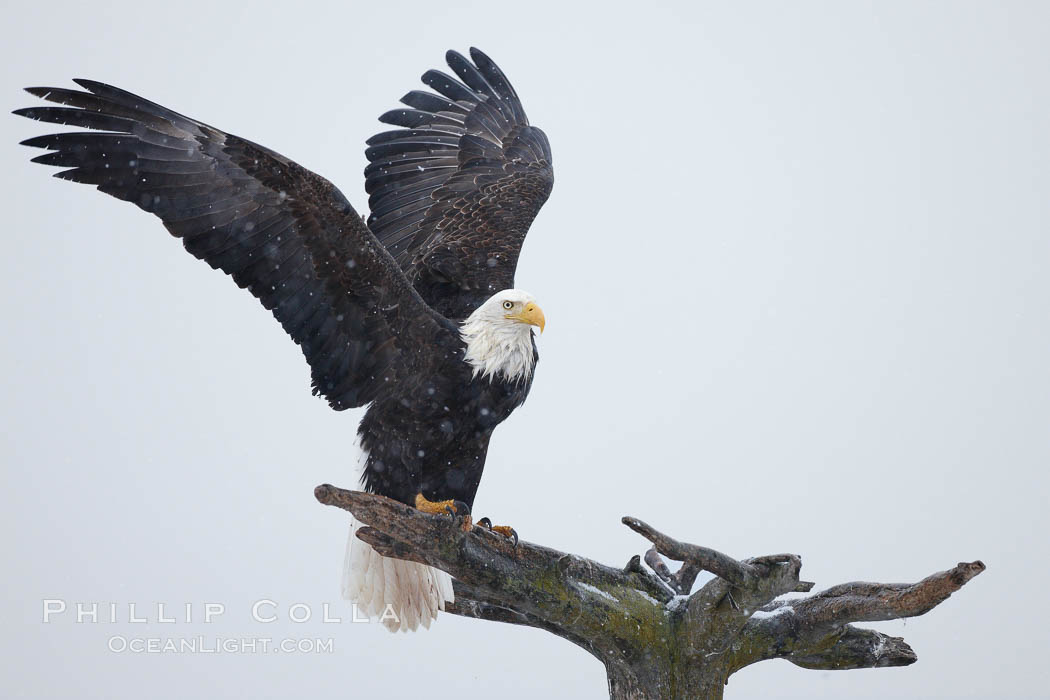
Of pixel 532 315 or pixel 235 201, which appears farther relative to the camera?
pixel 532 315

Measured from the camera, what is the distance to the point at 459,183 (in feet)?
21.0

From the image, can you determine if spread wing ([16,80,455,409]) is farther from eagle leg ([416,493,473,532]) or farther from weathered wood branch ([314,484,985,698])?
weathered wood branch ([314,484,985,698])

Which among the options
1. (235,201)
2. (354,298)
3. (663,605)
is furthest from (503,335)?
(663,605)

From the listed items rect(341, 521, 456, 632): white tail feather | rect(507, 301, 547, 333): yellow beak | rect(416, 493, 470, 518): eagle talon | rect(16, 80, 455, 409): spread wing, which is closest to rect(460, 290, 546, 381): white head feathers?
rect(507, 301, 547, 333): yellow beak

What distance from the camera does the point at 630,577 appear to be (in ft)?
14.8

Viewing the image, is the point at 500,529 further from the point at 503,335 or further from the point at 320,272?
the point at 320,272

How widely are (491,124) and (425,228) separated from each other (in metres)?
1.22

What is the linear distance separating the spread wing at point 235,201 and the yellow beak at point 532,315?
1.67 feet

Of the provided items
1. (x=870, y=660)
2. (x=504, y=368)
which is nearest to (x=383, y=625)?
(x=504, y=368)

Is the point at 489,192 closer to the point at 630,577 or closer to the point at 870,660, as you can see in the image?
the point at 630,577

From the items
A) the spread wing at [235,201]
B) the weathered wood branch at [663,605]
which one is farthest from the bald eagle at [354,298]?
the weathered wood branch at [663,605]

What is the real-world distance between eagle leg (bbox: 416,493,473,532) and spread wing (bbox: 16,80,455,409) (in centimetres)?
94

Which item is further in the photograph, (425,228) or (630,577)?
(425,228)

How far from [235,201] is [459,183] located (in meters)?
2.47
